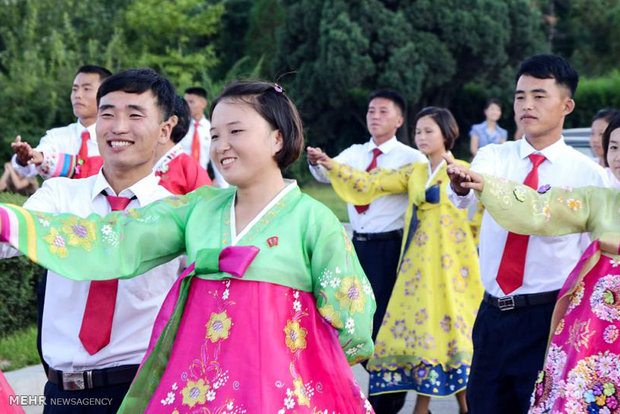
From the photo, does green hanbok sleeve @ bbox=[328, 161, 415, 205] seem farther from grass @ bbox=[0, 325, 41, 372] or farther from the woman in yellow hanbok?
grass @ bbox=[0, 325, 41, 372]


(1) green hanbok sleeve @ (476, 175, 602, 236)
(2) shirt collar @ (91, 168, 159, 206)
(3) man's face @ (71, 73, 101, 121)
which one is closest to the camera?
(2) shirt collar @ (91, 168, 159, 206)

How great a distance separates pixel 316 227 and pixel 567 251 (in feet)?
5.68

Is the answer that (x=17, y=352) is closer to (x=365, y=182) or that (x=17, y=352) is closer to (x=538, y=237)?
(x=365, y=182)

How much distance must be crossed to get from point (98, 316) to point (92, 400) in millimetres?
300

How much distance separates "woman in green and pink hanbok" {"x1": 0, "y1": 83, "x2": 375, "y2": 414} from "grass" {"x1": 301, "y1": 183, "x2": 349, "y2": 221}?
1192 centimetres

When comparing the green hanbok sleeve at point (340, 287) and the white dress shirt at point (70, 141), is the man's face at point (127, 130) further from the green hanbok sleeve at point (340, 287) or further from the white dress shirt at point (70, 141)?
the white dress shirt at point (70, 141)

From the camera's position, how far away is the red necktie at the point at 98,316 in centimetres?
326

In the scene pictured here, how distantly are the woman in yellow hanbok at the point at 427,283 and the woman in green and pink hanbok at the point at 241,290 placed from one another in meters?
3.17

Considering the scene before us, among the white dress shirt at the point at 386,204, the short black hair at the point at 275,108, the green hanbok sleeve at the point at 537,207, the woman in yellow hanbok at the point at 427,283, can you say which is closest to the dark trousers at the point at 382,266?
the white dress shirt at the point at 386,204

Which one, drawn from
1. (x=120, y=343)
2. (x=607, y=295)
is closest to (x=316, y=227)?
(x=120, y=343)

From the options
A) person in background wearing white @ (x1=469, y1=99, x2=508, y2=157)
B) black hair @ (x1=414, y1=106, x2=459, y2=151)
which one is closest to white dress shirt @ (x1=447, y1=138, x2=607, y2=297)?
black hair @ (x1=414, y1=106, x2=459, y2=151)

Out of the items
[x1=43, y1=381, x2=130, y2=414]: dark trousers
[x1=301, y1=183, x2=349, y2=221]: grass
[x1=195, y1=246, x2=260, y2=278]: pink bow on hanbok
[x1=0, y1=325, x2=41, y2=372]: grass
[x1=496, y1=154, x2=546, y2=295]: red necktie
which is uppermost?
[x1=195, y1=246, x2=260, y2=278]: pink bow on hanbok

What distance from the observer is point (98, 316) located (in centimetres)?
326

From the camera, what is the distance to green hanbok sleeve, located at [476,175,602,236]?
3844 millimetres
